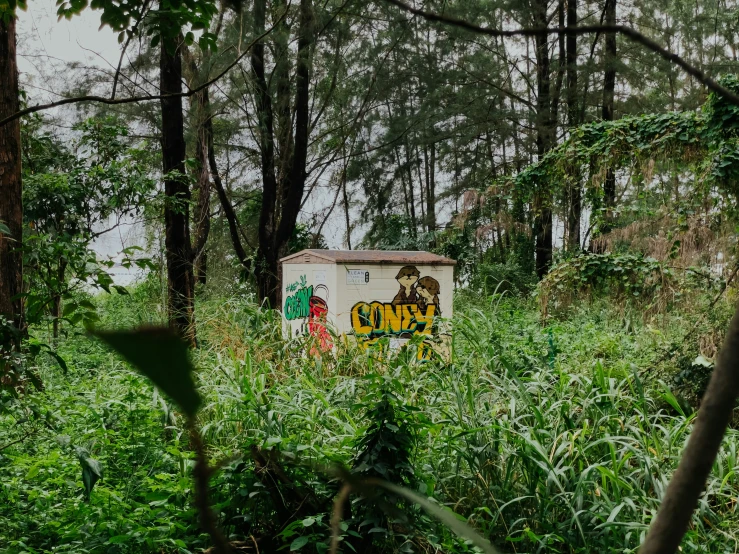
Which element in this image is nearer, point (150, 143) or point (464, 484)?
point (464, 484)

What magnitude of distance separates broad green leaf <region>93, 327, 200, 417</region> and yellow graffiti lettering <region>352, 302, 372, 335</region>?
647 centimetres

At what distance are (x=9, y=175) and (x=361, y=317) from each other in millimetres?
3525

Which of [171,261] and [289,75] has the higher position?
[289,75]

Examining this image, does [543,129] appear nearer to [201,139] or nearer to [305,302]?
[201,139]

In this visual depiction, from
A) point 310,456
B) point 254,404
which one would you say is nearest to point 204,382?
point 254,404

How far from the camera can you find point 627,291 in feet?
24.3

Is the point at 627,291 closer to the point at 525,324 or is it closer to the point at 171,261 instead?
the point at 525,324

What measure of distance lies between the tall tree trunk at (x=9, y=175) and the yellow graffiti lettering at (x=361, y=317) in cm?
328

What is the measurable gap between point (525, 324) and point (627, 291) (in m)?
1.22

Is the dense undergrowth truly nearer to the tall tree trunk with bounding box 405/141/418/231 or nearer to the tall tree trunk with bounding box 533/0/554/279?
the tall tree trunk with bounding box 533/0/554/279


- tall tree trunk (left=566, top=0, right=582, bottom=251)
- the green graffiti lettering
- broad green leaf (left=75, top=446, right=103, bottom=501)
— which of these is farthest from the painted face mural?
tall tree trunk (left=566, top=0, right=582, bottom=251)

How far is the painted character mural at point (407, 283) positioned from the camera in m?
6.97

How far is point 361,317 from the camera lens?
6.72m

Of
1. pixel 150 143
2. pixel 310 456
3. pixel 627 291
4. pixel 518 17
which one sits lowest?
pixel 310 456
